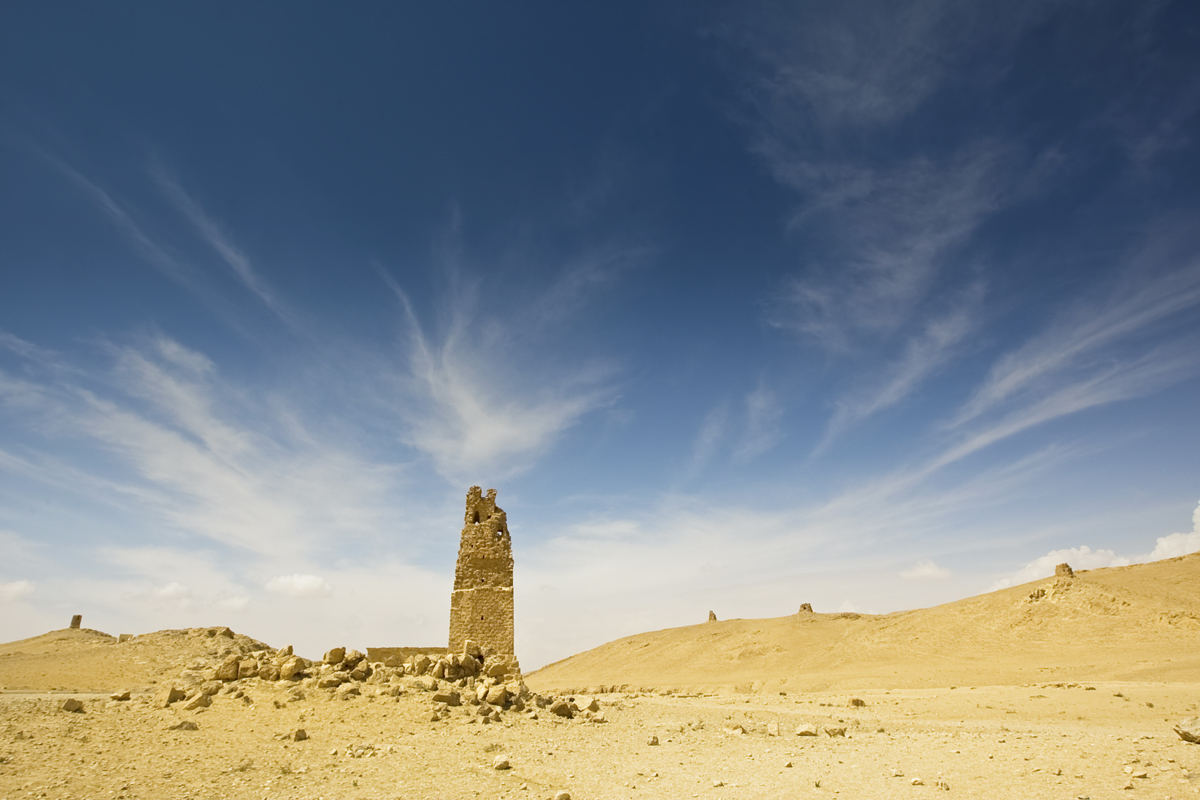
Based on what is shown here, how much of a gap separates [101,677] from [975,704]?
4096cm

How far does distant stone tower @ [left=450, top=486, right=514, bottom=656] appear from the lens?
677 inches

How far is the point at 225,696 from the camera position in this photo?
459 inches

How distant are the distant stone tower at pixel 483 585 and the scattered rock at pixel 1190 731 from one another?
15141mm

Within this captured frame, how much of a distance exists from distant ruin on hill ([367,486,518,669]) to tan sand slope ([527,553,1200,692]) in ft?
80.4

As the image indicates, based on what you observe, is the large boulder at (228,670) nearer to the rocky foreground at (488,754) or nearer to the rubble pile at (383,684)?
the rubble pile at (383,684)

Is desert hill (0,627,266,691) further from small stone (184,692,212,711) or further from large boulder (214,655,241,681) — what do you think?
small stone (184,692,212,711)

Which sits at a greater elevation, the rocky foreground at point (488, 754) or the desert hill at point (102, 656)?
the desert hill at point (102, 656)

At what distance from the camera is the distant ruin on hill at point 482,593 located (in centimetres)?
1708

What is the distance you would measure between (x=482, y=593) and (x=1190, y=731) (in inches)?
636

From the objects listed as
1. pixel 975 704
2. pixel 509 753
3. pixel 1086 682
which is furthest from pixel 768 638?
pixel 509 753

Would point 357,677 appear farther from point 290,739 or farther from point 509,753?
point 509,753

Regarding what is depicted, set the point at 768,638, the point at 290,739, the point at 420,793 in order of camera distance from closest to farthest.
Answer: the point at 420,793, the point at 290,739, the point at 768,638

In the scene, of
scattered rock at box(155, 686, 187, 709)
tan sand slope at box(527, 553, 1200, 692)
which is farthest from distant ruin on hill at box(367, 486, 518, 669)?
tan sand slope at box(527, 553, 1200, 692)

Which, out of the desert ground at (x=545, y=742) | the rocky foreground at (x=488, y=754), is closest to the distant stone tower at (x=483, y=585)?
the desert ground at (x=545, y=742)
